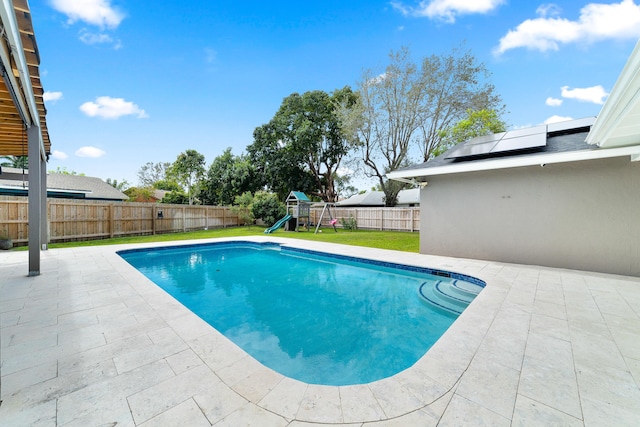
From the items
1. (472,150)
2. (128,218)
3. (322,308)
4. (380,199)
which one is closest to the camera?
(322,308)

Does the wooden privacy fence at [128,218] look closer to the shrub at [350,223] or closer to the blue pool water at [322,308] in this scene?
the shrub at [350,223]

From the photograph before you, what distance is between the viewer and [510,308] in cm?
338

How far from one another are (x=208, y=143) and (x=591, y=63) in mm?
26152

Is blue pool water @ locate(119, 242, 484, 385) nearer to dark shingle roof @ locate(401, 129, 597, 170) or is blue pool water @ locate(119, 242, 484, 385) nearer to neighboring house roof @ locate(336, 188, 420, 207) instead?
dark shingle roof @ locate(401, 129, 597, 170)

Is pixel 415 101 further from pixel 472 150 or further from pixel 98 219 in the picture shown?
pixel 98 219

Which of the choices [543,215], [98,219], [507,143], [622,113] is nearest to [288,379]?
[622,113]

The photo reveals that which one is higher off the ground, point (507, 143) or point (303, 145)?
point (303, 145)

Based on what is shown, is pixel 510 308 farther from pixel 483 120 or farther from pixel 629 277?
pixel 483 120

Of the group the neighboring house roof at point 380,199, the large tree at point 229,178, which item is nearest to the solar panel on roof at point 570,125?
the neighboring house roof at point 380,199

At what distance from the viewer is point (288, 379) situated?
6.50ft

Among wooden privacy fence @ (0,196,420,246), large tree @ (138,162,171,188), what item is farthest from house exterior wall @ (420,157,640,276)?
large tree @ (138,162,171,188)

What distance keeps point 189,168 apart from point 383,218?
22114 mm

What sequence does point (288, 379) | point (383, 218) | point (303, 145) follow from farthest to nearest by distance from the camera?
point (303, 145) < point (383, 218) < point (288, 379)

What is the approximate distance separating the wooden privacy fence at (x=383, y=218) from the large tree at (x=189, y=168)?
16.6m
